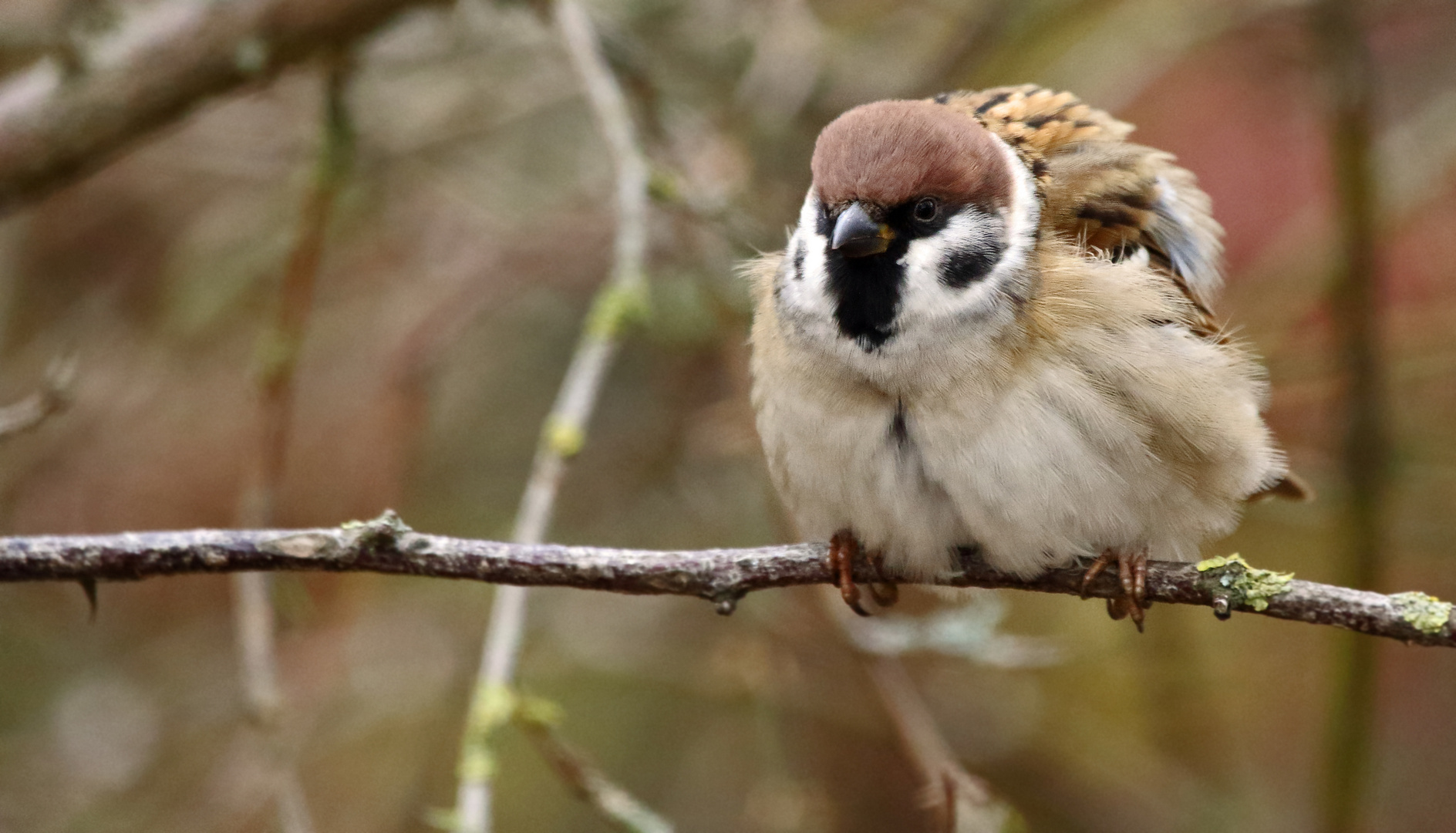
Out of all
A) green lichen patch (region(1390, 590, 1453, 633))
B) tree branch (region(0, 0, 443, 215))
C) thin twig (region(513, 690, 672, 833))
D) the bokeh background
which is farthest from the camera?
the bokeh background

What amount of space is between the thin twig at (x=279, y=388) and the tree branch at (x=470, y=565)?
3.22ft

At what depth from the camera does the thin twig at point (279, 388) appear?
2998 mm

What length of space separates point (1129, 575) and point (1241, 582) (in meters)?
0.51

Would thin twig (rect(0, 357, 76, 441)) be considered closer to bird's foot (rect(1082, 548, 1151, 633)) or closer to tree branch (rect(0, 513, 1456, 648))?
tree branch (rect(0, 513, 1456, 648))

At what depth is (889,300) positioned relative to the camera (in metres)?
2.70

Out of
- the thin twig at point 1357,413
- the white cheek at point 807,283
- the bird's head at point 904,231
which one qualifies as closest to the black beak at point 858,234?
the bird's head at point 904,231

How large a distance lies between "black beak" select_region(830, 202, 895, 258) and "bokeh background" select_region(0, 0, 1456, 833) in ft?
3.91

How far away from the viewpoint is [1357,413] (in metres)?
3.79

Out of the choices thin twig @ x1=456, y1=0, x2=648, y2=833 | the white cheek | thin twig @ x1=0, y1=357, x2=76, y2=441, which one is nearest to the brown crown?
the white cheek

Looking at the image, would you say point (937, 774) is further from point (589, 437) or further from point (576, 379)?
point (589, 437)

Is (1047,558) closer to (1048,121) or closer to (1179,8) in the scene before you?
(1048,121)

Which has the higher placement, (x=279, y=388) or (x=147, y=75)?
(x=147, y=75)

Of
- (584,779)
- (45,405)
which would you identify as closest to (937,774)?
(584,779)

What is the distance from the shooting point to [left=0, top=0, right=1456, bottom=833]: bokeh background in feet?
13.8
